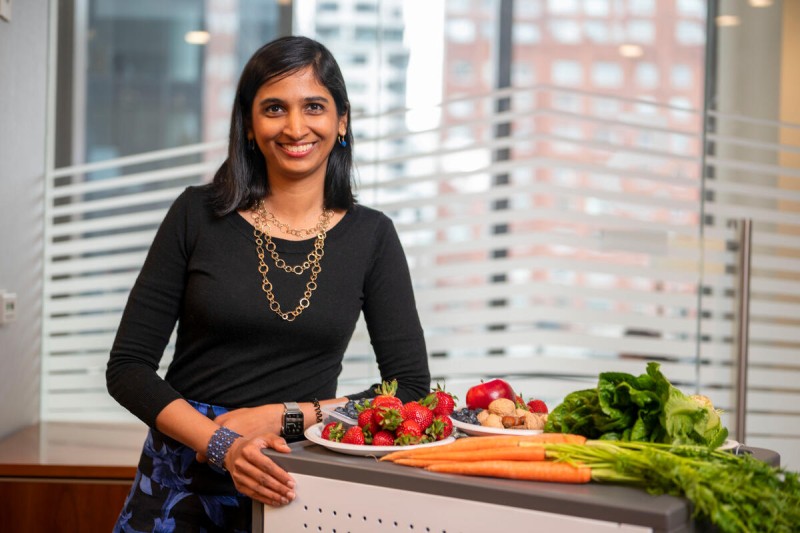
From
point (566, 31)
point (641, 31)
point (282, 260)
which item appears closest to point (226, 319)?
point (282, 260)

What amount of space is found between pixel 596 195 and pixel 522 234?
35 cm

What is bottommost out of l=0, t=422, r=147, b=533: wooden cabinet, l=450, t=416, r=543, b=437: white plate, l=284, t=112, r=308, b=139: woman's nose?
l=0, t=422, r=147, b=533: wooden cabinet

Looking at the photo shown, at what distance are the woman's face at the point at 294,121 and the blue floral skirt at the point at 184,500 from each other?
0.54 meters

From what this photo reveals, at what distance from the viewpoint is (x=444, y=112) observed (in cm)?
408

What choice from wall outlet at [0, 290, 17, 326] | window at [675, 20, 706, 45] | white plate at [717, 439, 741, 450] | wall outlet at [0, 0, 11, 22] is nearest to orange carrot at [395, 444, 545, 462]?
white plate at [717, 439, 741, 450]

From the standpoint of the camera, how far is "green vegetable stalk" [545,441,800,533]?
1.32 meters

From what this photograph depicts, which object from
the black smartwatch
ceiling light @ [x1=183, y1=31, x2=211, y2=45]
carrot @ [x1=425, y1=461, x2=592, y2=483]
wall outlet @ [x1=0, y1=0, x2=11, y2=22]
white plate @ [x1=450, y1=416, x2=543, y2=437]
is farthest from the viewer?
ceiling light @ [x1=183, y1=31, x2=211, y2=45]

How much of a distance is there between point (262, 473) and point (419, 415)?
0.28 m

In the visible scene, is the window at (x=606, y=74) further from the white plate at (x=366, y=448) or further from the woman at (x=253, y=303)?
the white plate at (x=366, y=448)

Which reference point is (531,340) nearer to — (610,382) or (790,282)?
(790,282)

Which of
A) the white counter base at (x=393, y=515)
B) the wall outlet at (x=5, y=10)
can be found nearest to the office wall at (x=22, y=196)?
the wall outlet at (x=5, y=10)

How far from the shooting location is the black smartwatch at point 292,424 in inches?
74.5

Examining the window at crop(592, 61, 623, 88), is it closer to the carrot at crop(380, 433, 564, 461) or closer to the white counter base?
the carrot at crop(380, 433, 564, 461)

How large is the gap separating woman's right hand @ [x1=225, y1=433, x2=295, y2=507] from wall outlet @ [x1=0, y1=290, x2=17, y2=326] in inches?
85.9
